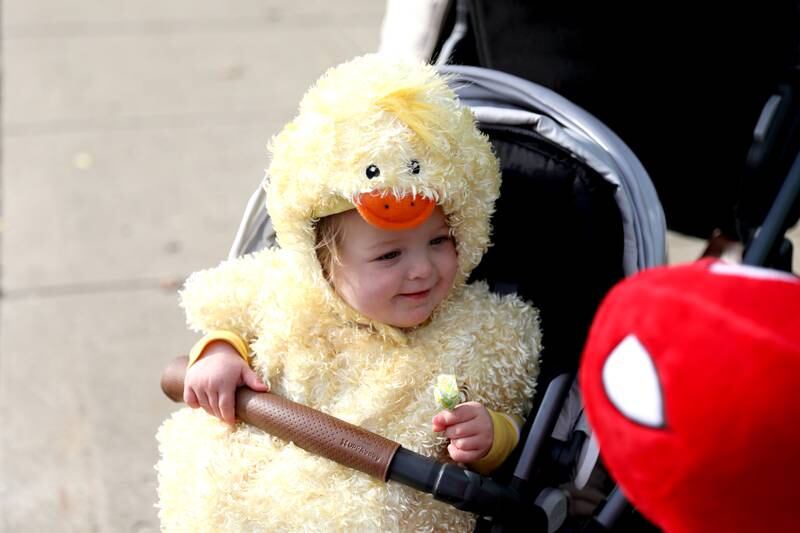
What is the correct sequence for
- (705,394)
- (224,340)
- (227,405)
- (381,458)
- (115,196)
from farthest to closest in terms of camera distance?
(115,196) < (224,340) < (227,405) < (381,458) < (705,394)

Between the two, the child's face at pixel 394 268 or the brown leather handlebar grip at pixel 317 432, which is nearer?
the brown leather handlebar grip at pixel 317 432

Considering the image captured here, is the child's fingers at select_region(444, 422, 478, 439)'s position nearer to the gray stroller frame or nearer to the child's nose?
the gray stroller frame

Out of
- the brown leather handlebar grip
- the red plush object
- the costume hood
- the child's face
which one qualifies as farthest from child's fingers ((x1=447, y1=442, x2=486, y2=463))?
the red plush object

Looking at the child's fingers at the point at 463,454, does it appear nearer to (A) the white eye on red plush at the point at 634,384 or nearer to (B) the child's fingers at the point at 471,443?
(B) the child's fingers at the point at 471,443

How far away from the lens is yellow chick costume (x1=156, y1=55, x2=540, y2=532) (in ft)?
7.16

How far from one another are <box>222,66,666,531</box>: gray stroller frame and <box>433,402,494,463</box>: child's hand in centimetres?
10

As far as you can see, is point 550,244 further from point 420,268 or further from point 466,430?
point 466,430

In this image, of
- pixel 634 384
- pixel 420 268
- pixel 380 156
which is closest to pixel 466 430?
pixel 420 268

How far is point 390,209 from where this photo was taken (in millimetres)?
2143

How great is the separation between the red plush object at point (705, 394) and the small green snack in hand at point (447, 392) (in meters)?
0.75

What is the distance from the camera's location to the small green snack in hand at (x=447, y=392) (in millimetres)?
2184

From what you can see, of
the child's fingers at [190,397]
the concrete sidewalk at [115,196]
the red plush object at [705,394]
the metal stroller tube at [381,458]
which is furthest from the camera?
the concrete sidewalk at [115,196]

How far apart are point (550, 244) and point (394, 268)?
1.41 feet

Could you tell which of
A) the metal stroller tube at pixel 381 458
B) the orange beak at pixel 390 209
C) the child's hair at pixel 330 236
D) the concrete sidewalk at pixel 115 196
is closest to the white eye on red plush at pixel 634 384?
the metal stroller tube at pixel 381 458
